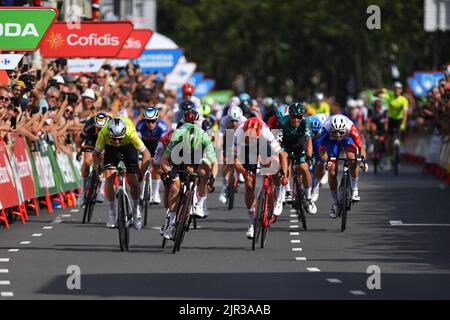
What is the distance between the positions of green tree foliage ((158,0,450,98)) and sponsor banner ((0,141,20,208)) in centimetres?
5826

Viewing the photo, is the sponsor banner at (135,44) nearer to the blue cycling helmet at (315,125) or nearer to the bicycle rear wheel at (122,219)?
the blue cycling helmet at (315,125)

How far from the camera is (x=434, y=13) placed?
4344cm

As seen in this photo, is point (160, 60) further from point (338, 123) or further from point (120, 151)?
point (120, 151)

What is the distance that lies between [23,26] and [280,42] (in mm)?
73742

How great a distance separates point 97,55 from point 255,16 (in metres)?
66.8

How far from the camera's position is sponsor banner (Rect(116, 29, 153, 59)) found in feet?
115

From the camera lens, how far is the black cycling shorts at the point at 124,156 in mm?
20219

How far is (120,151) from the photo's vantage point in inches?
797

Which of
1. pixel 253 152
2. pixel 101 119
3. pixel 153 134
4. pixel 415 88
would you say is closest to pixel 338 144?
pixel 153 134

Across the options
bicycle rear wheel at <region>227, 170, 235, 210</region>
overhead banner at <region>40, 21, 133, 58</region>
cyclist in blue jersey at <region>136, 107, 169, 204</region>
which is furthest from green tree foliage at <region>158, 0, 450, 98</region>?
cyclist in blue jersey at <region>136, 107, 169, 204</region>

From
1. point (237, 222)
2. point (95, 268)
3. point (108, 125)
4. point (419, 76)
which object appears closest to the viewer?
point (95, 268)

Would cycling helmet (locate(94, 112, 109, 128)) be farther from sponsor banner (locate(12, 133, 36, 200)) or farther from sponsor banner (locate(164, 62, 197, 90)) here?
sponsor banner (locate(164, 62, 197, 90))
